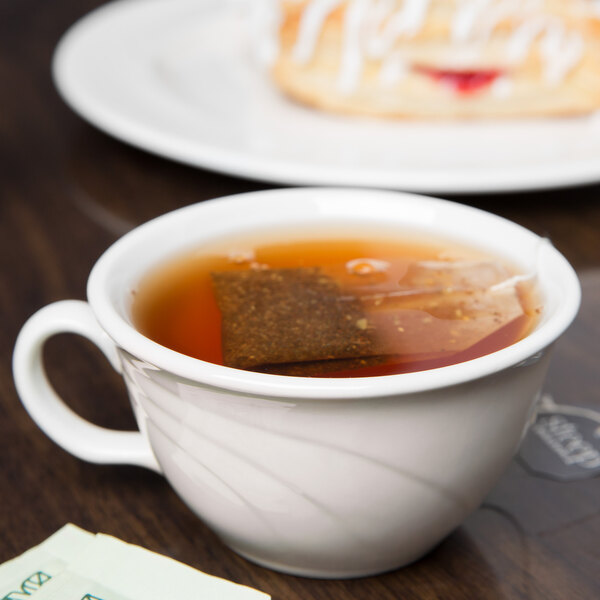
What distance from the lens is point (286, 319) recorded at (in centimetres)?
50

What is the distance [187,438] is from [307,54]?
1.01 meters

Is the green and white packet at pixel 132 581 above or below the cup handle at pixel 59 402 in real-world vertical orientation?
below

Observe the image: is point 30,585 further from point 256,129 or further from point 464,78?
point 464,78

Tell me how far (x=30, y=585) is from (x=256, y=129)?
804mm

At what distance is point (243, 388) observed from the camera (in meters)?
0.41

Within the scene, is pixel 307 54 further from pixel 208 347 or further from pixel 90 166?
pixel 208 347

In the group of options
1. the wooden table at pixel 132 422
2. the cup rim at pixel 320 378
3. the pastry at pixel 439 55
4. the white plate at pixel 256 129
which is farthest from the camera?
the pastry at pixel 439 55

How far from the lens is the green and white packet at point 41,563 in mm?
476

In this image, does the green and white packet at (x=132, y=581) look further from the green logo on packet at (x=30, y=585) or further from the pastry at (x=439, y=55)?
the pastry at (x=439, y=55)

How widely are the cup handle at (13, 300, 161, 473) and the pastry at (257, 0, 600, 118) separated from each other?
0.84 metres

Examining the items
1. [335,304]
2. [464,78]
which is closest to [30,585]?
[335,304]

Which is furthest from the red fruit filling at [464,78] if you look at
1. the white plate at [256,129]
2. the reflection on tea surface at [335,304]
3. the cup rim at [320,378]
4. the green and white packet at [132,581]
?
the green and white packet at [132,581]

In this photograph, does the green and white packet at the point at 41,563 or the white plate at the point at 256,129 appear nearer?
the green and white packet at the point at 41,563

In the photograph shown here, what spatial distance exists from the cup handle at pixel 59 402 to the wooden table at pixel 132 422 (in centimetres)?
4
